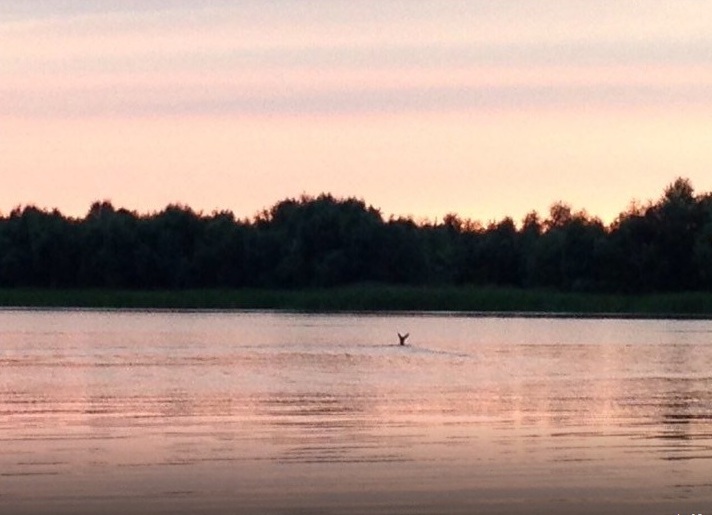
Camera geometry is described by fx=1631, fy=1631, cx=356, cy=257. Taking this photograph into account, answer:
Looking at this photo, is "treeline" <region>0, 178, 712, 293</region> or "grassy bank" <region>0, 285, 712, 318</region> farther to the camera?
"treeline" <region>0, 178, 712, 293</region>

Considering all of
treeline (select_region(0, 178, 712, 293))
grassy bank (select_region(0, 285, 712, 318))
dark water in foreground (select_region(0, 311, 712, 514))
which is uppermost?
treeline (select_region(0, 178, 712, 293))

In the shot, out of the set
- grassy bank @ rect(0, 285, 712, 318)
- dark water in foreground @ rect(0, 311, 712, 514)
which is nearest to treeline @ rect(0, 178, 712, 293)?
grassy bank @ rect(0, 285, 712, 318)

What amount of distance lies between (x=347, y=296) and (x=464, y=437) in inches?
2679

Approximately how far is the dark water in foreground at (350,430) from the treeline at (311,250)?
46.9 m

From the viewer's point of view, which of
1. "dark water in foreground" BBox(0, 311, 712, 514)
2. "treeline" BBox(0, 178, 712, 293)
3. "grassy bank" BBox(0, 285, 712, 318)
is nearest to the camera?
"dark water in foreground" BBox(0, 311, 712, 514)

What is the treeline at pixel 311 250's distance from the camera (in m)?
92.6

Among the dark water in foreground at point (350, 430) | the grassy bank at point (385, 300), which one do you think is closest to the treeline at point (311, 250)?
the grassy bank at point (385, 300)

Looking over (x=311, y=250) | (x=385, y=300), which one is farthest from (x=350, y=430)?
(x=311, y=250)

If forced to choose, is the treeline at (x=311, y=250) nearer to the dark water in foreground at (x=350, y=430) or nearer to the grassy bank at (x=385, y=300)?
the grassy bank at (x=385, y=300)

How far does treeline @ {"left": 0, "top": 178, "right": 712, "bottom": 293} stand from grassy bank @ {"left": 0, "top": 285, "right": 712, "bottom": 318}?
159cm

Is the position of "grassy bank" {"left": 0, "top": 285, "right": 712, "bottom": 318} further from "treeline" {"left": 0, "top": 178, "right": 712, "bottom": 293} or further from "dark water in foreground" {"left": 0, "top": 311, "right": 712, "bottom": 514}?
"dark water in foreground" {"left": 0, "top": 311, "right": 712, "bottom": 514}

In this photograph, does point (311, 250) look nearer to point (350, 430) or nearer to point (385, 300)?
point (385, 300)

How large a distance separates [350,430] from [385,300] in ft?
206

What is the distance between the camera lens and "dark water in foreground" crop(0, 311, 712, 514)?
16.2 meters
